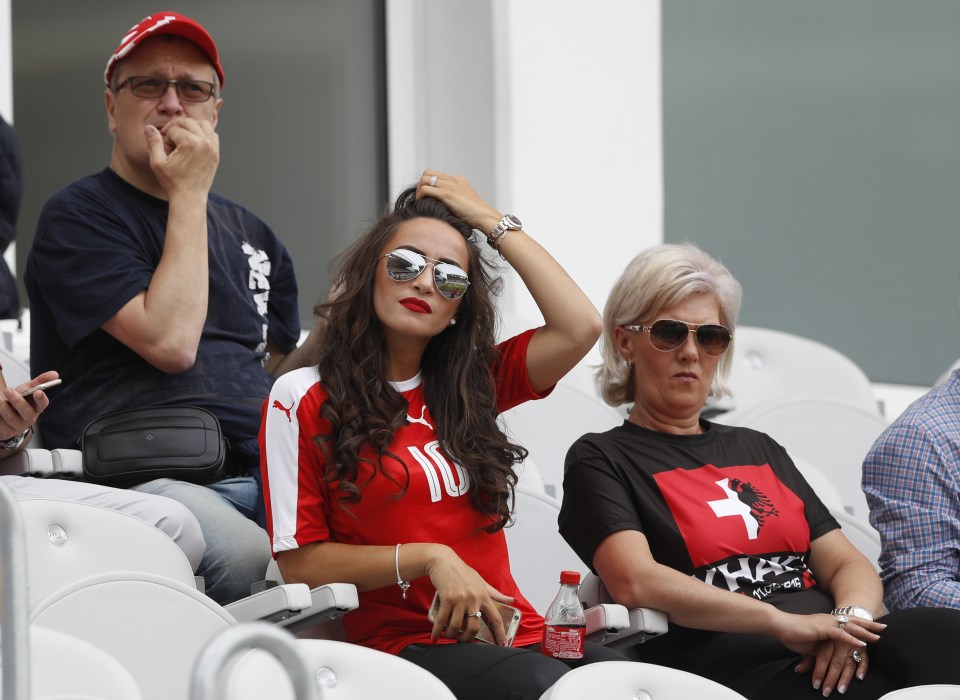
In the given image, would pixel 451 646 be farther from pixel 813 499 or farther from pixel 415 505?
pixel 813 499

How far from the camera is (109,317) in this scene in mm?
2658

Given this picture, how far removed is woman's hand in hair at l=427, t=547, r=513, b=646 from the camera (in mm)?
2141

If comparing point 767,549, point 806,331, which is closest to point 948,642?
point 767,549

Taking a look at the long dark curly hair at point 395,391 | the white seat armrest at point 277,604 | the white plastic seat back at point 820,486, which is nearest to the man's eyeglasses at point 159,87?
the long dark curly hair at point 395,391

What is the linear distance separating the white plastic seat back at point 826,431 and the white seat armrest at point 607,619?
173 centimetres

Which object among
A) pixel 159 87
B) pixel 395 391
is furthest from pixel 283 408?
pixel 159 87

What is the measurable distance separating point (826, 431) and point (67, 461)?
2400 millimetres

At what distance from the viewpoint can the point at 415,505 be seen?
7.72 feet

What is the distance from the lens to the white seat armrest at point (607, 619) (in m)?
2.30

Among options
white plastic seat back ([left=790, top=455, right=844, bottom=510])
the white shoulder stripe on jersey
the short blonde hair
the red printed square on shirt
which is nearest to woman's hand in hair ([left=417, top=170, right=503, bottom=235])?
the short blonde hair

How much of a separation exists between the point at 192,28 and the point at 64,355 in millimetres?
764

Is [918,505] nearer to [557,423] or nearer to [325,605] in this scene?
[325,605]

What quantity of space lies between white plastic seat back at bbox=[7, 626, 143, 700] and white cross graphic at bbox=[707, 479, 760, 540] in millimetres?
1310

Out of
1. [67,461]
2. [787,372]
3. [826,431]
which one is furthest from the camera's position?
[787,372]
